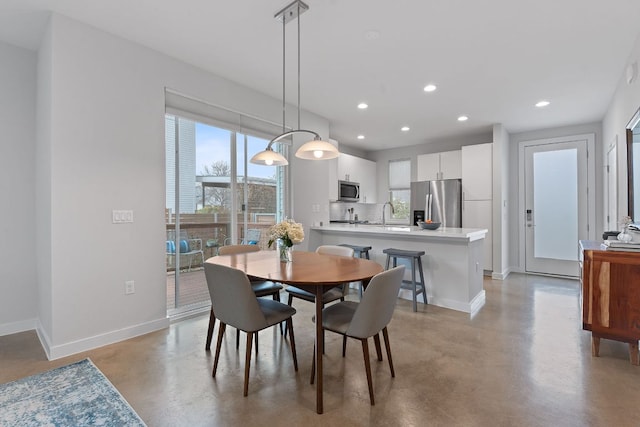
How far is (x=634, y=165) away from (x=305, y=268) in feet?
10.6

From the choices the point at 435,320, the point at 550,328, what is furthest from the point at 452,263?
the point at 550,328

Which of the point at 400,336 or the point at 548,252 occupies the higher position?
the point at 548,252

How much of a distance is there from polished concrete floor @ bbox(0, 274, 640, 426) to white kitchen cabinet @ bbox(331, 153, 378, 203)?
11.4 feet

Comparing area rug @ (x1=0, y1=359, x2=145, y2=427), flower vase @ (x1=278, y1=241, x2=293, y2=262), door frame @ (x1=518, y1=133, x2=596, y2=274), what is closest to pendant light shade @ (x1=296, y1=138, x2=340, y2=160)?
flower vase @ (x1=278, y1=241, x2=293, y2=262)

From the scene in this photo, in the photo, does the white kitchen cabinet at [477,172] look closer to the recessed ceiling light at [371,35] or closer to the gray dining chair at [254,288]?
the recessed ceiling light at [371,35]

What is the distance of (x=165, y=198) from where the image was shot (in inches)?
125

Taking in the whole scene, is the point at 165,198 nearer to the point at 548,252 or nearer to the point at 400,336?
the point at 400,336

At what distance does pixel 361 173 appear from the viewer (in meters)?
6.87

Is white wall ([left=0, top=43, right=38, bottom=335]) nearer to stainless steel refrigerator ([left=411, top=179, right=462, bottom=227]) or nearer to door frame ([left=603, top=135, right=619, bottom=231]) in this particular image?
stainless steel refrigerator ([left=411, top=179, right=462, bottom=227])

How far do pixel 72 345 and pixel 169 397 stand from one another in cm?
123

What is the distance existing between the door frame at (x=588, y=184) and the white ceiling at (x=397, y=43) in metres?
1.01

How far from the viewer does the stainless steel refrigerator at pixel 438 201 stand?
19.1 feet

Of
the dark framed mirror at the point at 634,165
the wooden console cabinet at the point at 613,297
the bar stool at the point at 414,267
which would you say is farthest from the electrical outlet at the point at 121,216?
the dark framed mirror at the point at 634,165

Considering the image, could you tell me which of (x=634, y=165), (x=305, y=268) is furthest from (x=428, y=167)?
(x=305, y=268)
